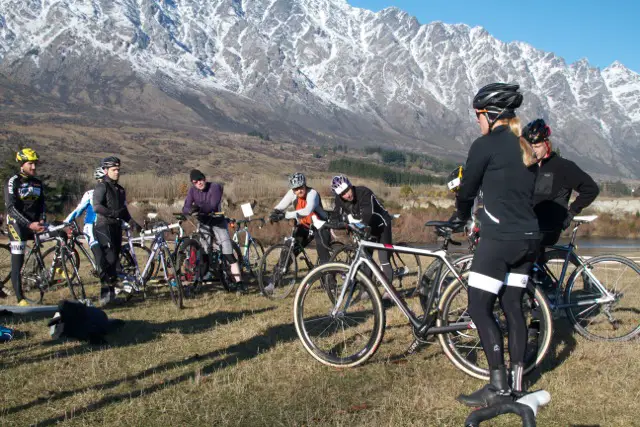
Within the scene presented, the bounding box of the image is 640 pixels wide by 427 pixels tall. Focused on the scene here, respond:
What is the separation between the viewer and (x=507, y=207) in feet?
13.9

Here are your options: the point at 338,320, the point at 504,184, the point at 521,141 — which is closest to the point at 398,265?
the point at 338,320

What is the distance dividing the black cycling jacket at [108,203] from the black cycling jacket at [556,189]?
598cm

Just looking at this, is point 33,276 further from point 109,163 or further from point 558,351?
point 558,351

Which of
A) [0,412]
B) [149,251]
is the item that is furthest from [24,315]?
[0,412]

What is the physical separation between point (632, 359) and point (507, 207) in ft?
8.24

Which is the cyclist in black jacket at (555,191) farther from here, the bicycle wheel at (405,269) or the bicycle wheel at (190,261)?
the bicycle wheel at (190,261)

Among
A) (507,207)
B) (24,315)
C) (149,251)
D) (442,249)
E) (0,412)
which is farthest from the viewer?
(149,251)

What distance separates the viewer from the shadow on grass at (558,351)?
5.18 m

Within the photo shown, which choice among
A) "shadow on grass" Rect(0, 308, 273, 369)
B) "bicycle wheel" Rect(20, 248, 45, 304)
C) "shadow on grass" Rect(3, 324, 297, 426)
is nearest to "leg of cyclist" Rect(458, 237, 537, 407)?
"shadow on grass" Rect(3, 324, 297, 426)

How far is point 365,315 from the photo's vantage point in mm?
5473

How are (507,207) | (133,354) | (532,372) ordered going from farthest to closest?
(133,354), (532,372), (507,207)

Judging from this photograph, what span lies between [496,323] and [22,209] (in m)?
7.28

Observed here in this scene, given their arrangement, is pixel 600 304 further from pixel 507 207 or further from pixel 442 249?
pixel 507 207

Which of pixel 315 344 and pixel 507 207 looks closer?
pixel 507 207
